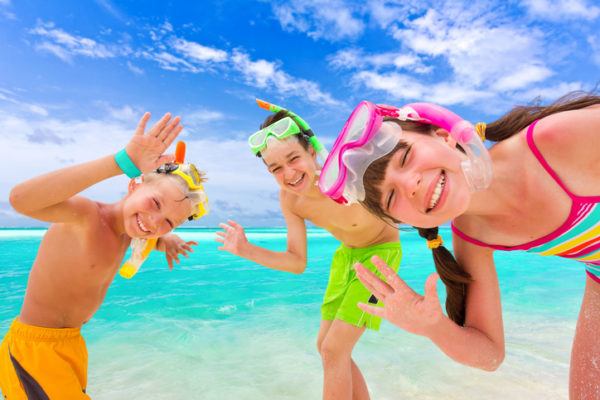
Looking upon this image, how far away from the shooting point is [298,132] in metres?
3.59

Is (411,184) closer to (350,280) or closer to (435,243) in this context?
(435,243)

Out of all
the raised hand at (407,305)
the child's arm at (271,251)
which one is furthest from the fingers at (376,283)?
the child's arm at (271,251)

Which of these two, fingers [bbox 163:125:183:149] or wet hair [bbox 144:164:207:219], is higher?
fingers [bbox 163:125:183:149]

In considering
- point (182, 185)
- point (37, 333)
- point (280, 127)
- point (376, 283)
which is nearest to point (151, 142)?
point (182, 185)

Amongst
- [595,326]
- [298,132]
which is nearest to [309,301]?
[298,132]

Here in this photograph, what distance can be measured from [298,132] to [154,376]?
8.84ft

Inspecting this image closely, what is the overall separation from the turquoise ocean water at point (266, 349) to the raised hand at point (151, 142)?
2.15 metres

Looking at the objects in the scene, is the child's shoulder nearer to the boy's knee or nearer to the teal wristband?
the boy's knee

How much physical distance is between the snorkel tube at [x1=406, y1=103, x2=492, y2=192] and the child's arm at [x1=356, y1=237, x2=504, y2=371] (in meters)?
0.48

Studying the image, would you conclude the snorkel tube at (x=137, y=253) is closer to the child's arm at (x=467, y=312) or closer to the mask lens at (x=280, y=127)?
the mask lens at (x=280, y=127)

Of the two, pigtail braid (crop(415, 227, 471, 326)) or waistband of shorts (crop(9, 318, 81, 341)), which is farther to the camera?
waistband of shorts (crop(9, 318, 81, 341))

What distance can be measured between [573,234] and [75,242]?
305cm

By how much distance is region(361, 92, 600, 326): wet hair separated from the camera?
2066 millimetres

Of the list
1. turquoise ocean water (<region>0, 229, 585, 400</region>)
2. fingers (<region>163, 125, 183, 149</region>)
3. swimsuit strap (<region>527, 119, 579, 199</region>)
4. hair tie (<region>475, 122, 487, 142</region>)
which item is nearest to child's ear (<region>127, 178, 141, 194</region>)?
fingers (<region>163, 125, 183, 149</region>)
